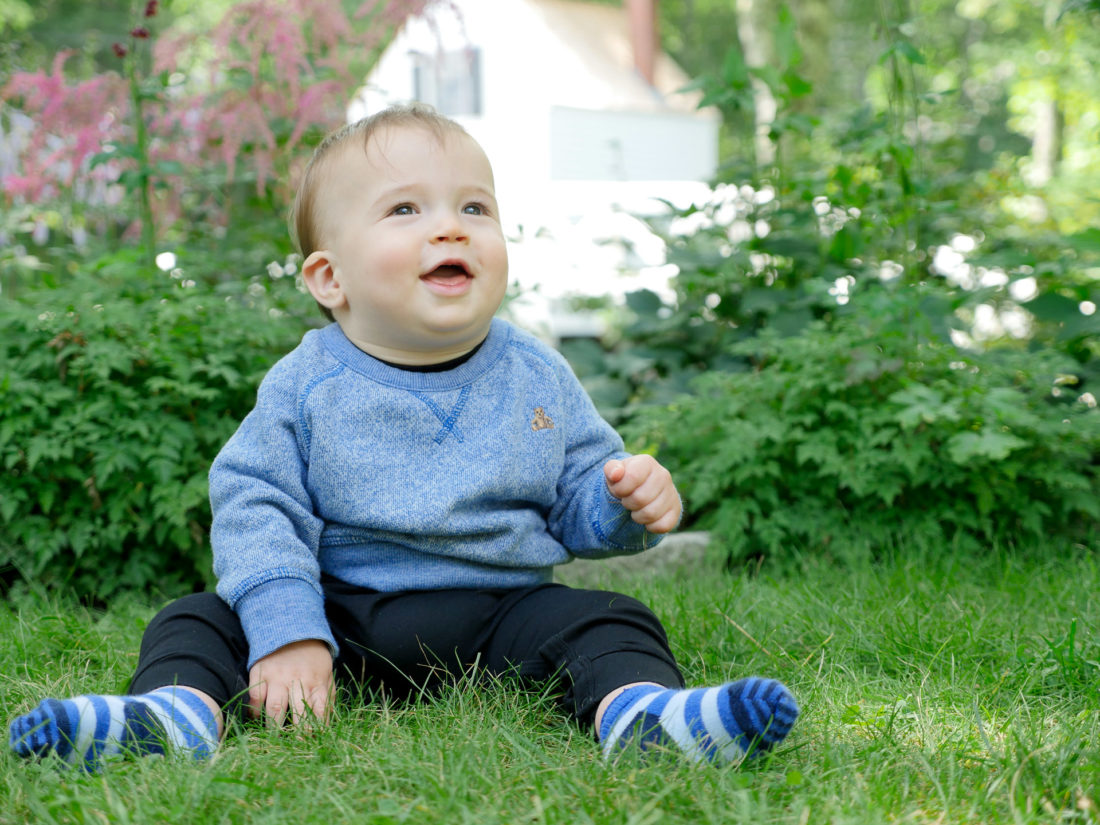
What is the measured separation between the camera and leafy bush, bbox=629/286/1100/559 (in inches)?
122

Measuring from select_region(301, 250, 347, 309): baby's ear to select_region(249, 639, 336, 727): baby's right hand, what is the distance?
2.33 ft

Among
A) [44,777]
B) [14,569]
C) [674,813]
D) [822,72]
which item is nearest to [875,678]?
[674,813]

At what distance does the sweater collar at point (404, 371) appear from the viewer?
2129 millimetres

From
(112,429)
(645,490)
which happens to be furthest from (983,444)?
(112,429)

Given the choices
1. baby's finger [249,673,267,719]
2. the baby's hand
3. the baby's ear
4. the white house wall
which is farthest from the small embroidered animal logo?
the white house wall

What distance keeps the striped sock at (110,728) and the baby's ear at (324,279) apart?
85 cm

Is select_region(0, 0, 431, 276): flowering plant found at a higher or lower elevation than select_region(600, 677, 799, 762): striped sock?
higher

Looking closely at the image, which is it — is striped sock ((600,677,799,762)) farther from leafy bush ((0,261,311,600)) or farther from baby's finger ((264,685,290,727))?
leafy bush ((0,261,311,600))

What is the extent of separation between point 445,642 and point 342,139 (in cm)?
104

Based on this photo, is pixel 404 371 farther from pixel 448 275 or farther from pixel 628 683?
pixel 628 683

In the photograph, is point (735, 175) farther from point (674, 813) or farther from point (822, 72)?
point (822, 72)

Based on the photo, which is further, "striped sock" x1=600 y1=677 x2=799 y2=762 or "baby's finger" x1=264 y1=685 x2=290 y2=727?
"baby's finger" x1=264 y1=685 x2=290 y2=727

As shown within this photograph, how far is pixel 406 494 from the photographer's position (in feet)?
6.68

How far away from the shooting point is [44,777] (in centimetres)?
155
